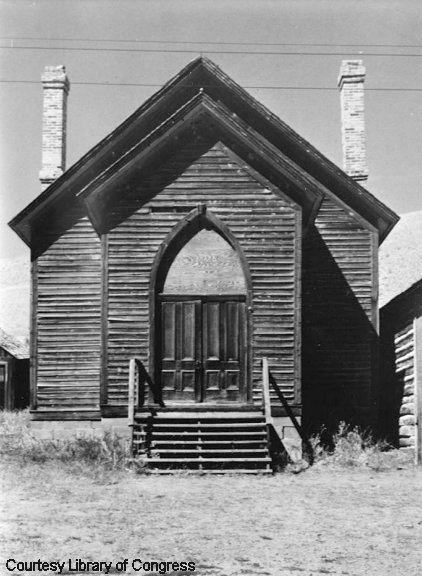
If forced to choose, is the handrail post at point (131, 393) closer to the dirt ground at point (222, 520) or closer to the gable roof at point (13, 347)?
the dirt ground at point (222, 520)

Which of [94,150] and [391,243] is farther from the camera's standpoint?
[391,243]

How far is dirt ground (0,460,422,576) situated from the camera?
6.91 meters

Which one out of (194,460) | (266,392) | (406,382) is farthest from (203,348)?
(406,382)

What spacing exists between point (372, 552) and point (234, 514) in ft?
7.19

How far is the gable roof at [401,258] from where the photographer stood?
262ft

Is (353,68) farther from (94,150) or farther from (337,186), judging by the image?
(94,150)

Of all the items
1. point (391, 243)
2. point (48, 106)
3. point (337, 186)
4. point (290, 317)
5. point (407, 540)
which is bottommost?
point (407, 540)

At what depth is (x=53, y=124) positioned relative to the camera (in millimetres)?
18734

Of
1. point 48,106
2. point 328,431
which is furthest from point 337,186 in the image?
point 48,106

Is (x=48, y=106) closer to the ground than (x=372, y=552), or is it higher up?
Answer: higher up

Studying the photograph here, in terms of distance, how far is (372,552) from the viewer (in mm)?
7191

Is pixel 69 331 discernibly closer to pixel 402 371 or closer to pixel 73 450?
pixel 73 450

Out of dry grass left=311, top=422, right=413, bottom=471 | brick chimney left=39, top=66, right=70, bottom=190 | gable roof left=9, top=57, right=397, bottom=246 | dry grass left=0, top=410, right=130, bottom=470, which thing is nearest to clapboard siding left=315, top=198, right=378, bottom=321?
gable roof left=9, top=57, right=397, bottom=246

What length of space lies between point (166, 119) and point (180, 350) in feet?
17.1
